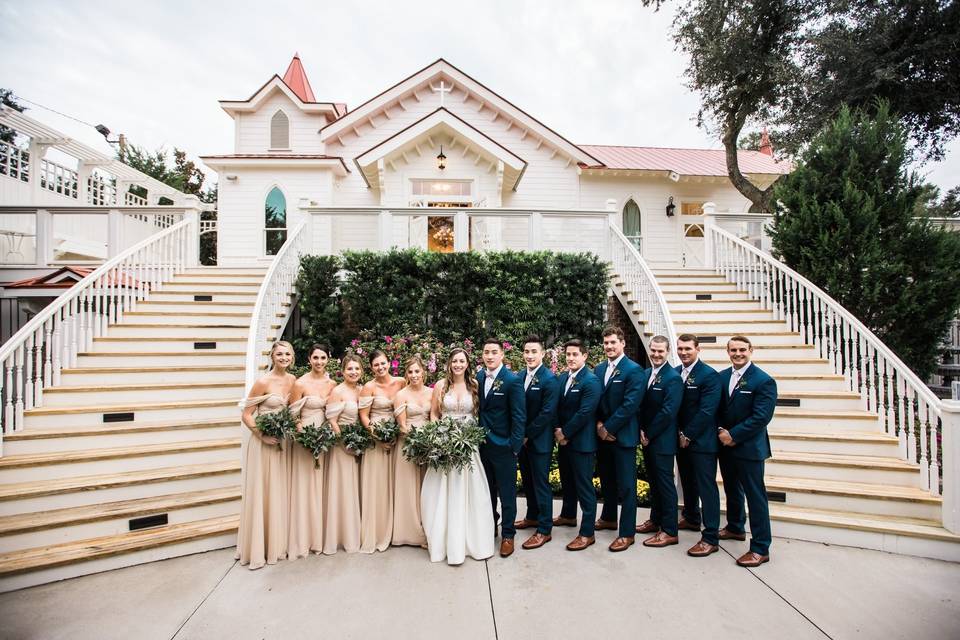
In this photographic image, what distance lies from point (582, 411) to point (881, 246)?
6511mm

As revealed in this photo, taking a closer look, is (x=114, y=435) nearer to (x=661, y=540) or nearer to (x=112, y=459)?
(x=112, y=459)

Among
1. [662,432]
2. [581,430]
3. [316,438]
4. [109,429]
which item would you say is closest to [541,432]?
[581,430]

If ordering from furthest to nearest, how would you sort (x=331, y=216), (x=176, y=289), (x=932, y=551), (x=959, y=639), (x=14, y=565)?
1. (x=331, y=216)
2. (x=176, y=289)
3. (x=932, y=551)
4. (x=14, y=565)
5. (x=959, y=639)

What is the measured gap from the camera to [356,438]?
4.14m

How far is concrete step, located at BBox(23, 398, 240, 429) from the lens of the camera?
527cm

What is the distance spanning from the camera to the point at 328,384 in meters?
4.39

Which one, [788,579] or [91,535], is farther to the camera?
[91,535]

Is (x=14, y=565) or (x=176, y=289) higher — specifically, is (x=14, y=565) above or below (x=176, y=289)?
below

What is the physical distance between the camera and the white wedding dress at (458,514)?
13.3 ft

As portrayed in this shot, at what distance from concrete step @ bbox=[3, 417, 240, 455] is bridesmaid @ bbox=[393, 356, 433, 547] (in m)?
2.10

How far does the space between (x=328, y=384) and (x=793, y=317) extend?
728 cm

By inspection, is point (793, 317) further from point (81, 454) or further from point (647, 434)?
point (81, 454)

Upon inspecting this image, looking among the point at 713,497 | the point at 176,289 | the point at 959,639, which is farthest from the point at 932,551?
the point at 176,289

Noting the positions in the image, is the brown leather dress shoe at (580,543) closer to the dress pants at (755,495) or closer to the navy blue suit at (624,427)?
the navy blue suit at (624,427)
